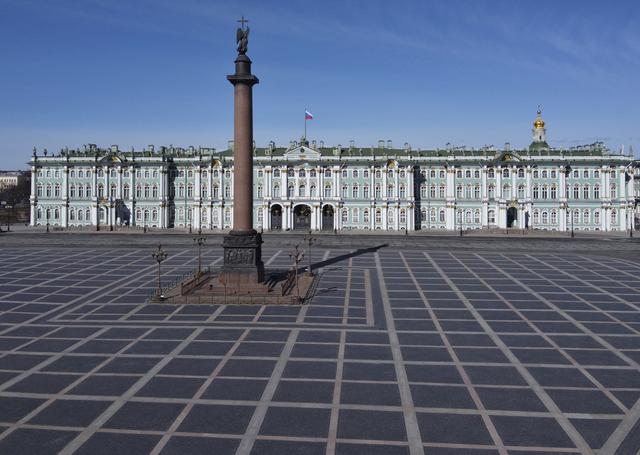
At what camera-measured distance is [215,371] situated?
17062 mm

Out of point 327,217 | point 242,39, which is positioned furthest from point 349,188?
point 242,39

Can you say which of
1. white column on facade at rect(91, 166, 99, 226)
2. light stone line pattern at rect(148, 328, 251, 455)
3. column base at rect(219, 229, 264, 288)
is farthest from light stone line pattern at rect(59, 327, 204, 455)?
white column on facade at rect(91, 166, 99, 226)

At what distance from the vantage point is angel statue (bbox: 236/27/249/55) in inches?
1172

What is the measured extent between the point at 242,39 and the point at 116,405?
21.3 meters

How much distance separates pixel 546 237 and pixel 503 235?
549 cm

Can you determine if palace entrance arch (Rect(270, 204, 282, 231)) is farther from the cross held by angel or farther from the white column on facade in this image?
the cross held by angel

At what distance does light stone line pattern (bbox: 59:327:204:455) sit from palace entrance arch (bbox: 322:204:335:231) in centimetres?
6574

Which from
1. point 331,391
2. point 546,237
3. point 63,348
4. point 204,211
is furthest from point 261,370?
point 204,211

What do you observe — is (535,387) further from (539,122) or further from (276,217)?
(539,122)

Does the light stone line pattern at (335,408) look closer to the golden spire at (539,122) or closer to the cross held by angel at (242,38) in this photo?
the cross held by angel at (242,38)

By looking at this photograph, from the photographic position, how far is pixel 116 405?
14.3 metres

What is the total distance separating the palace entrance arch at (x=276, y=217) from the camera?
8562 cm

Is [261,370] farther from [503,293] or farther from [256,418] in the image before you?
[503,293]

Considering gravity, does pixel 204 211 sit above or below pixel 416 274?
above
